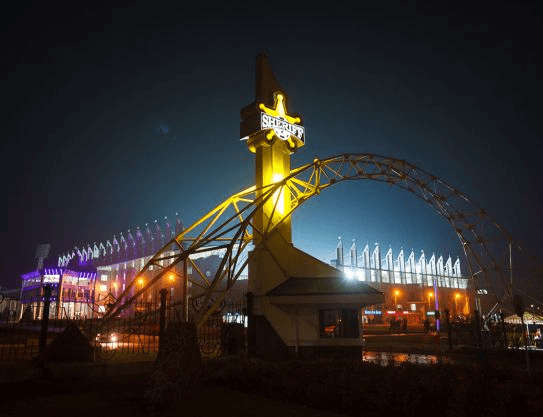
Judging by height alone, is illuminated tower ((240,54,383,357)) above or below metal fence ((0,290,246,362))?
above

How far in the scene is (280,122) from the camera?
27188mm

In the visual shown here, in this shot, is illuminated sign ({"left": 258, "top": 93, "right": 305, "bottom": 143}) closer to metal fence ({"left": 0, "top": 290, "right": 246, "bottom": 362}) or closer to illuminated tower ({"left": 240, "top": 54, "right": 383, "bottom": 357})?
illuminated tower ({"left": 240, "top": 54, "right": 383, "bottom": 357})

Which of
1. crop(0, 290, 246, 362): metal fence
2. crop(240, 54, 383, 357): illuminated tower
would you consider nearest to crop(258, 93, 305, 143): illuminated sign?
crop(240, 54, 383, 357): illuminated tower

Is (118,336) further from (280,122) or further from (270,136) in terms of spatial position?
(280,122)

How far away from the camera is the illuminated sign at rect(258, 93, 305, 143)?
26438mm

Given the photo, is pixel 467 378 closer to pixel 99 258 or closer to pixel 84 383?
pixel 84 383

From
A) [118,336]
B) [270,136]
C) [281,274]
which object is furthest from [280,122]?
[118,336]

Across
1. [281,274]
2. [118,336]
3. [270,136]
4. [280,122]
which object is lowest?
[118,336]

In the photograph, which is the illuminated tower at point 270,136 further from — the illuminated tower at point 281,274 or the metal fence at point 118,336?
the metal fence at point 118,336

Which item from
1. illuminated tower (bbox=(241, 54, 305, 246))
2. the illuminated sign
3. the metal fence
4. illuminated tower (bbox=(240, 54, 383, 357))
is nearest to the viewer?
the metal fence

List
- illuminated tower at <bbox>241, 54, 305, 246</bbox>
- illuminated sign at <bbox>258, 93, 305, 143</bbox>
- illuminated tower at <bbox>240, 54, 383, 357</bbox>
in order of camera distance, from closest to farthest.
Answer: illuminated tower at <bbox>240, 54, 383, 357</bbox> < illuminated tower at <bbox>241, 54, 305, 246</bbox> < illuminated sign at <bbox>258, 93, 305, 143</bbox>

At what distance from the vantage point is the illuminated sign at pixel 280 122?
26.4 m

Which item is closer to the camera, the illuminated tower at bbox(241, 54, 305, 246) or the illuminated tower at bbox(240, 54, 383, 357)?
the illuminated tower at bbox(240, 54, 383, 357)

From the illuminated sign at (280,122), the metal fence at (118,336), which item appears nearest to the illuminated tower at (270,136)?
the illuminated sign at (280,122)
